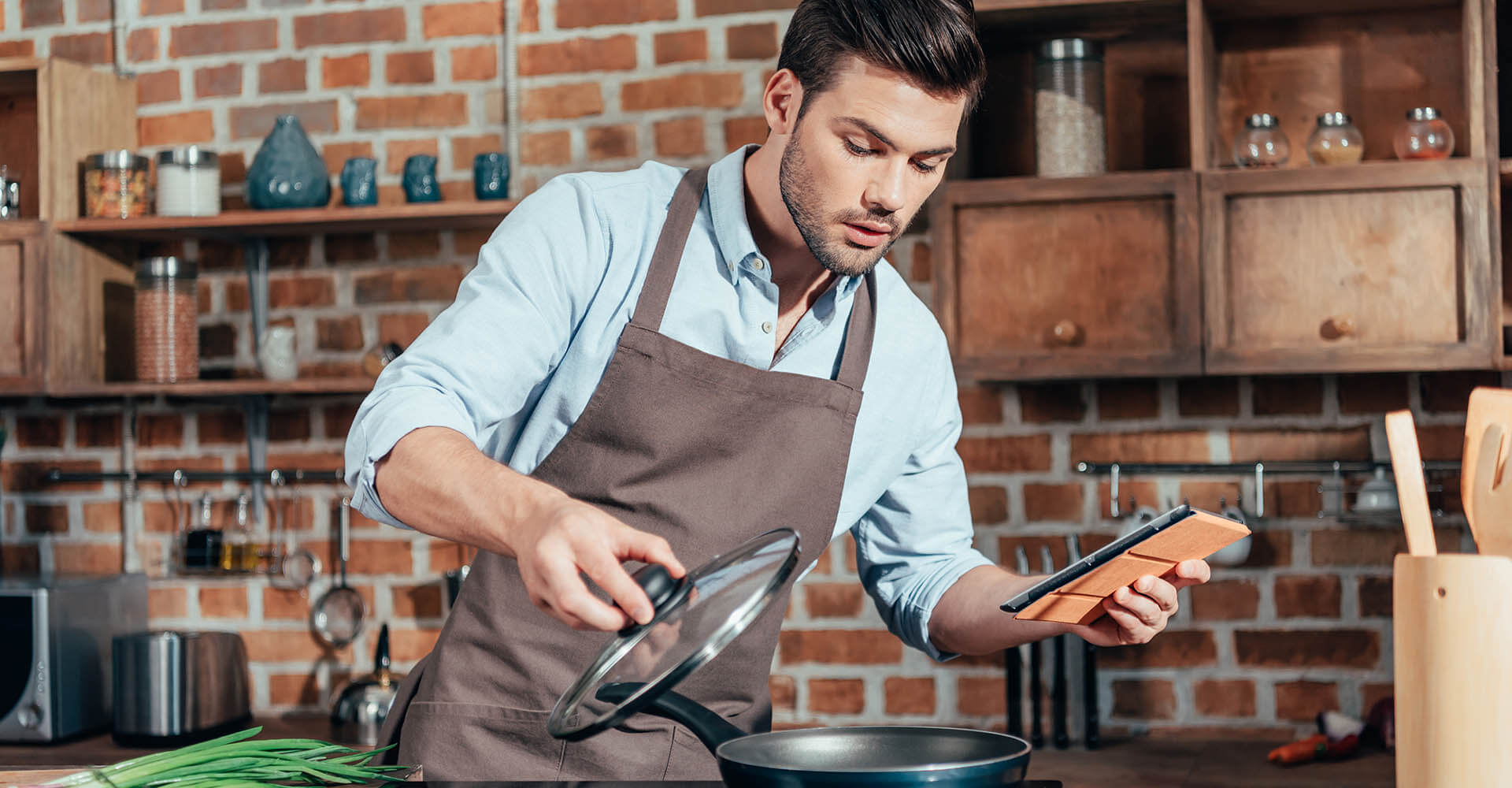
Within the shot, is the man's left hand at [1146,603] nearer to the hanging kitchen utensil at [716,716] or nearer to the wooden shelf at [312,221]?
the hanging kitchen utensil at [716,716]

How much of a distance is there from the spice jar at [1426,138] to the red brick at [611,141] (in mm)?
1339

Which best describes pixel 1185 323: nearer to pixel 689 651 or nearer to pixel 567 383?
pixel 567 383

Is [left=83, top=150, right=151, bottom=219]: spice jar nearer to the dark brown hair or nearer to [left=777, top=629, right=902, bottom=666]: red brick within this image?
[left=777, top=629, right=902, bottom=666]: red brick

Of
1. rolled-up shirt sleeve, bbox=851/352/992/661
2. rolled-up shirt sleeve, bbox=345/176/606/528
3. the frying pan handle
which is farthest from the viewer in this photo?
rolled-up shirt sleeve, bbox=851/352/992/661

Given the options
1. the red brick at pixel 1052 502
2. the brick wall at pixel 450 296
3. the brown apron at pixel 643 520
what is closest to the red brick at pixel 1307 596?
the brick wall at pixel 450 296

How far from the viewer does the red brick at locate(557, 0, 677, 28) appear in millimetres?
2711

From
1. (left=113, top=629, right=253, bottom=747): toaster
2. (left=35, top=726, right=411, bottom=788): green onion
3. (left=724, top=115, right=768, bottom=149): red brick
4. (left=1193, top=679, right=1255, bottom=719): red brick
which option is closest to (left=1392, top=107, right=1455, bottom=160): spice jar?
(left=1193, top=679, right=1255, bottom=719): red brick

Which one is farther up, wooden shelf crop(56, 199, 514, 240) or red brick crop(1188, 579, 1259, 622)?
wooden shelf crop(56, 199, 514, 240)

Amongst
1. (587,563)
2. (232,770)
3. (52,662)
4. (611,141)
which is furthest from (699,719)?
(52,662)

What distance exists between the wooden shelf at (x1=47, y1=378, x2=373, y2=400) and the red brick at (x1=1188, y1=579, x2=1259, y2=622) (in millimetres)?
1524

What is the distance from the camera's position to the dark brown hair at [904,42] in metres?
1.35

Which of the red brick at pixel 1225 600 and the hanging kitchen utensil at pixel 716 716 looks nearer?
the hanging kitchen utensil at pixel 716 716

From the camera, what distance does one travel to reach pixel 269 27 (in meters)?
2.87

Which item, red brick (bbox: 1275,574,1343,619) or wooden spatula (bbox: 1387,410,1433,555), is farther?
red brick (bbox: 1275,574,1343,619)
